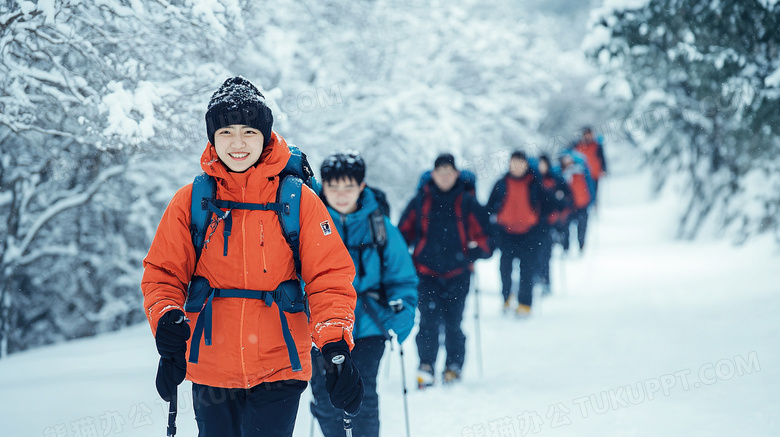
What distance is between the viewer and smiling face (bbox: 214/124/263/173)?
256cm

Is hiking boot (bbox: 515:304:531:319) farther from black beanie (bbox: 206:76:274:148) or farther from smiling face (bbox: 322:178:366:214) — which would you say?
black beanie (bbox: 206:76:274:148)

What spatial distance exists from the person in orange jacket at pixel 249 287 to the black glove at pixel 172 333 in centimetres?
3

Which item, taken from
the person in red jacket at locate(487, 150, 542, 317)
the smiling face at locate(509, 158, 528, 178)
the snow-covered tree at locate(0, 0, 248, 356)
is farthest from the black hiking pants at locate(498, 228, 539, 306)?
the snow-covered tree at locate(0, 0, 248, 356)

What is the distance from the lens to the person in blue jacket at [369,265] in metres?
3.75

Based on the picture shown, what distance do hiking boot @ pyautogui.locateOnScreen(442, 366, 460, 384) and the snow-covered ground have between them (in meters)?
A: 0.11

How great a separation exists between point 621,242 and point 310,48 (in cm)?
1058

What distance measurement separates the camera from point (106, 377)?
5.12 meters

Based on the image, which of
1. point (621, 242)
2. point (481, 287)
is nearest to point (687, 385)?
point (481, 287)

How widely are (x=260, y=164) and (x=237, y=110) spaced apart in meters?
0.26

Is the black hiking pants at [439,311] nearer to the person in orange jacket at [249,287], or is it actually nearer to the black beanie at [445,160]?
the black beanie at [445,160]

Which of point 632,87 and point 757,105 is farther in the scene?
point 632,87

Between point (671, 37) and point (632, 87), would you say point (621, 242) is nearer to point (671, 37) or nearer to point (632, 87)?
point (632, 87)

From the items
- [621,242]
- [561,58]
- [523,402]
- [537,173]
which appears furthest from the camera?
[561,58]

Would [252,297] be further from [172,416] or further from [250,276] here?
[172,416]
